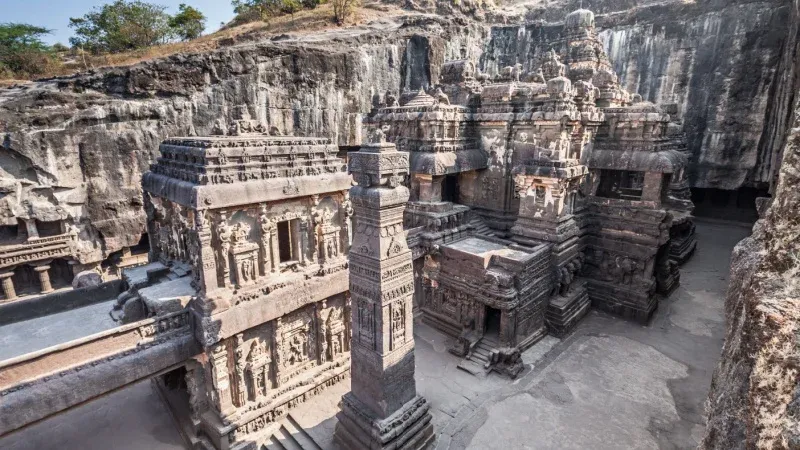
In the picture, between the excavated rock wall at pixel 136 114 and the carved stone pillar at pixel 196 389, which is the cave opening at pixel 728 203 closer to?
the excavated rock wall at pixel 136 114

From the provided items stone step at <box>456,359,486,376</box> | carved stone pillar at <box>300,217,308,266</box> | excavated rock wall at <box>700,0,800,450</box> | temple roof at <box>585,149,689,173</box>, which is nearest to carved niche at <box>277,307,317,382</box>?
carved stone pillar at <box>300,217,308,266</box>

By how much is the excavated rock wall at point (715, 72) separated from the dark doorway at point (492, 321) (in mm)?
16415

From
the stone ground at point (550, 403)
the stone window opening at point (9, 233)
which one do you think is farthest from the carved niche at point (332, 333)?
the stone window opening at point (9, 233)

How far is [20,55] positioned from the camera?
20953mm

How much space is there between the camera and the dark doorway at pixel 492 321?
12.2 metres

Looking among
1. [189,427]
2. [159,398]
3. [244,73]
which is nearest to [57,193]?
[244,73]

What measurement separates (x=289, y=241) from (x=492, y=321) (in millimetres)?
6990

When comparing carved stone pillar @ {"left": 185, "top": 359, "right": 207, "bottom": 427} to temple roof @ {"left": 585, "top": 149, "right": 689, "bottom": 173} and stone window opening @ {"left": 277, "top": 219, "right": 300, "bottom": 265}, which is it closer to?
stone window opening @ {"left": 277, "top": 219, "right": 300, "bottom": 265}

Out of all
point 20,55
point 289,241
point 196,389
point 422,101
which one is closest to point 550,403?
point 289,241

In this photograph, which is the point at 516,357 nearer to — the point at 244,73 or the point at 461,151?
the point at 461,151

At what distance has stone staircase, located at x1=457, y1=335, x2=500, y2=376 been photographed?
11055mm

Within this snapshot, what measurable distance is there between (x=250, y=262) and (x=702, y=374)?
1220 cm

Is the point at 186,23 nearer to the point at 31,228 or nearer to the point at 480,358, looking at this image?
the point at 31,228

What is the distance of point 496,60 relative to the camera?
1257 inches
